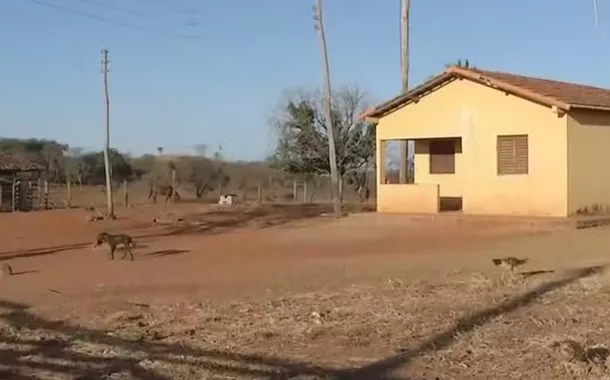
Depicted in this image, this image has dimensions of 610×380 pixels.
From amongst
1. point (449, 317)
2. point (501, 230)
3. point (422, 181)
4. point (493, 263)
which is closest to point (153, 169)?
point (422, 181)

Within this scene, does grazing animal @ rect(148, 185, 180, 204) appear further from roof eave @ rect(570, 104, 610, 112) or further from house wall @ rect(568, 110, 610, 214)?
roof eave @ rect(570, 104, 610, 112)

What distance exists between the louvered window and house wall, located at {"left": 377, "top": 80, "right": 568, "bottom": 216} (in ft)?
0.65

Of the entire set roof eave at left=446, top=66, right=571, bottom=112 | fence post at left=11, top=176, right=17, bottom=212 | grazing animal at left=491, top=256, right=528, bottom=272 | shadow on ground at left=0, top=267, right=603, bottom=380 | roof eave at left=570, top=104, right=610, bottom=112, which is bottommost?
shadow on ground at left=0, top=267, right=603, bottom=380

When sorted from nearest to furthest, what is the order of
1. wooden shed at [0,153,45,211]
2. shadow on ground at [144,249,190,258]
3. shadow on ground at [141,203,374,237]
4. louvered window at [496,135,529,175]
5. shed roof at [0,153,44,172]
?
shadow on ground at [144,249,190,258]
louvered window at [496,135,529,175]
shadow on ground at [141,203,374,237]
wooden shed at [0,153,45,211]
shed roof at [0,153,44,172]

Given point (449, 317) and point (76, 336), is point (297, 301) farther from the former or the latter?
point (76, 336)

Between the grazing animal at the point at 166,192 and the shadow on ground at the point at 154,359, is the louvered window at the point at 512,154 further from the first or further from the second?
the grazing animal at the point at 166,192

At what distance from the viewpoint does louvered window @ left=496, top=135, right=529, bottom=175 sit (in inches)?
1075

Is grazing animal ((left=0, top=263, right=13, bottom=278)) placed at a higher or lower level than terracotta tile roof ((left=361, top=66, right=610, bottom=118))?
lower

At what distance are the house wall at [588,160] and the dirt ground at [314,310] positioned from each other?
3.25 meters

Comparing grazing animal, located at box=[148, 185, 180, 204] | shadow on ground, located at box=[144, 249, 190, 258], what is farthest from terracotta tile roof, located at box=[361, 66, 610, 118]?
grazing animal, located at box=[148, 185, 180, 204]

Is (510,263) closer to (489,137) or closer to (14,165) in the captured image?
(489,137)

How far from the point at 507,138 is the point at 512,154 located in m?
0.47

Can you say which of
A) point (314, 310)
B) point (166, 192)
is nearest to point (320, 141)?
point (166, 192)

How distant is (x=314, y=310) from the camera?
11828mm
